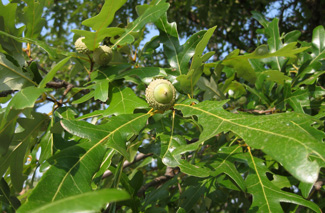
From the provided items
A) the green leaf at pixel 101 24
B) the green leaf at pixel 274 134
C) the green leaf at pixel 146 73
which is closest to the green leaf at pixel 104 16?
the green leaf at pixel 101 24

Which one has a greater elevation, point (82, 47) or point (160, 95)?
point (82, 47)

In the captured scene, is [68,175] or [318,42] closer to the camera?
[68,175]

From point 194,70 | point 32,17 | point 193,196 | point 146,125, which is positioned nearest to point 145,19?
point 194,70

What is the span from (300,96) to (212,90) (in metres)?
0.46

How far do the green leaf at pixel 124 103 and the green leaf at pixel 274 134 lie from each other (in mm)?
185

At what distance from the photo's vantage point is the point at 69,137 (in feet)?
4.09

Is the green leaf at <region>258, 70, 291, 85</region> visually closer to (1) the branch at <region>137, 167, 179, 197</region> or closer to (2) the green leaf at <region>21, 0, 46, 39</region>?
(1) the branch at <region>137, 167, 179, 197</region>

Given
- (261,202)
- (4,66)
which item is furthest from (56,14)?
(261,202)

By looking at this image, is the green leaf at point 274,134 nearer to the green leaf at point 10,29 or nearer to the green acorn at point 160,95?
the green acorn at point 160,95

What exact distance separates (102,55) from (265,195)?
34.5 inches

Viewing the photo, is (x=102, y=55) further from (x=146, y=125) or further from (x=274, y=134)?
(x=274, y=134)

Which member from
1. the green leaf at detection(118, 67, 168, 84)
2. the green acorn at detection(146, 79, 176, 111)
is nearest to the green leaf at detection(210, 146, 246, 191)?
the green acorn at detection(146, 79, 176, 111)

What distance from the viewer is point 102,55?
136 cm

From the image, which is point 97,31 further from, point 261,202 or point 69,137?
point 261,202
